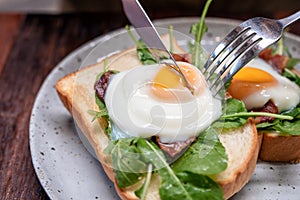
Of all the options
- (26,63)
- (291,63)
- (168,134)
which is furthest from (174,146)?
(26,63)

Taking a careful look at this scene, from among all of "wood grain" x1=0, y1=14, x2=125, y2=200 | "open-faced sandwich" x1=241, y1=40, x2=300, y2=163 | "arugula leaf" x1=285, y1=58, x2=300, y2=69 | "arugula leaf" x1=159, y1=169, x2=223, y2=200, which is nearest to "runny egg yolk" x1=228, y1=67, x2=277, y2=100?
"open-faced sandwich" x1=241, y1=40, x2=300, y2=163

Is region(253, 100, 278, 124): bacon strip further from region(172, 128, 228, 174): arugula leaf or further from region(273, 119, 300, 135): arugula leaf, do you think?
region(172, 128, 228, 174): arugula leaf

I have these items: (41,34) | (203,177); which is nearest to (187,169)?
(203,177)

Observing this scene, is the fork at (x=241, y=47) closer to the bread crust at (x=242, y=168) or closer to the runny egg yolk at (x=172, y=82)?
the runny egg yolk at (x=172, y=82)

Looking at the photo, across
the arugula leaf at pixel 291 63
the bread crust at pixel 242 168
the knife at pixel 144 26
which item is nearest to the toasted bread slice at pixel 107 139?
the bread crust at pixel 242 168

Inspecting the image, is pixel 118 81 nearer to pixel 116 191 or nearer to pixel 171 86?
pixel 171 86

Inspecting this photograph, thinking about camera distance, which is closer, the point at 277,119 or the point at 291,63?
the point at 277,119

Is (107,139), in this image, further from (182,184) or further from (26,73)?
(26,73)
